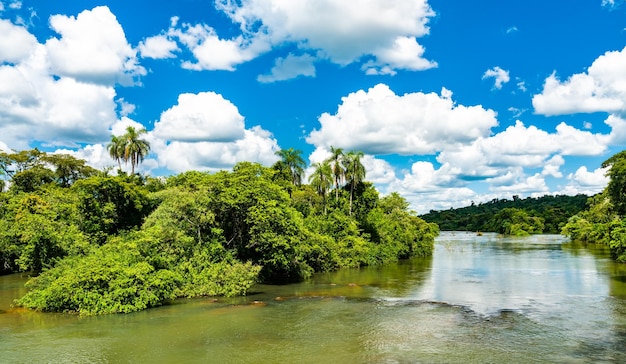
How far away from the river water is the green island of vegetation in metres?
1.53

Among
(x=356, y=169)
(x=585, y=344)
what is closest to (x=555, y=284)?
(x=585, y=344)

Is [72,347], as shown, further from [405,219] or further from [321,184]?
[405,219]

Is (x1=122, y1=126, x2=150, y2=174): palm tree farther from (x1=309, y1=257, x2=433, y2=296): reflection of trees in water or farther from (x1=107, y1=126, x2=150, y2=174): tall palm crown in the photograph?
(x1=309, y1=257, x2=433, y2=296): reflection of trees in water

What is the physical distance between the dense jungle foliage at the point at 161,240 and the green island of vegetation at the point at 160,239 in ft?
0.26

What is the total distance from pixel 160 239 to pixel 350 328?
1579cm

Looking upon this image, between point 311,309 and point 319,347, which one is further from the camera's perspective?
point 311,309

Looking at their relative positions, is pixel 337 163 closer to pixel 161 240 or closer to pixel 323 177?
pixel 323 177

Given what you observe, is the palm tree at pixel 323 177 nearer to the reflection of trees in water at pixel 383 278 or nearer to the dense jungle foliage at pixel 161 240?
the dense jungle foliage at pixel 161 240

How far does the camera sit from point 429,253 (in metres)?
70.5

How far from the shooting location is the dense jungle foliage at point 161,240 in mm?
25969

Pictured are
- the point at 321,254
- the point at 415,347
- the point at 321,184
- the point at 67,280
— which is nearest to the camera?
the point at 415,347

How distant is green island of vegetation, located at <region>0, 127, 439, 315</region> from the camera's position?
26.0 m

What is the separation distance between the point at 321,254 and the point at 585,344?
1077 inches

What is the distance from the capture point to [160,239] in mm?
31578
